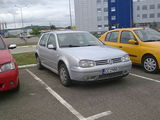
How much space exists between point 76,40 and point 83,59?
4.52 feet

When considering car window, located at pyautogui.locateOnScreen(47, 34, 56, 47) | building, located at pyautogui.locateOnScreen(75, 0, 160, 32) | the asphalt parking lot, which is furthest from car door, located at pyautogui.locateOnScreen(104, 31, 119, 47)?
building, located at pyautogui.locateOnScreen(75, 0, 160, 32)

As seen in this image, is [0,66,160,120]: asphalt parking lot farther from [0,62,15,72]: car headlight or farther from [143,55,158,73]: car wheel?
[0,62,15,72]: car headlight

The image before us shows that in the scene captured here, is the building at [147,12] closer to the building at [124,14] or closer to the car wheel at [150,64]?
the building at [124,14]

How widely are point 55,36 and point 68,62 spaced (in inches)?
55.7

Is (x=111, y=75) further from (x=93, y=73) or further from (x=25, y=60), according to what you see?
(x=25, y=60)

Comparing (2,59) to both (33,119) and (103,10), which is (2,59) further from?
(103,10)

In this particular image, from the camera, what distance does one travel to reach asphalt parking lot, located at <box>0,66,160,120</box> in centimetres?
345

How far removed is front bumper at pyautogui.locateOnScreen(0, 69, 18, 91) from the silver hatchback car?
135cm

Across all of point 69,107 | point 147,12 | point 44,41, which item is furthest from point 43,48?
point 147,12

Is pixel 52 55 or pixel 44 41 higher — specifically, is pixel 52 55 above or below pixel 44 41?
below

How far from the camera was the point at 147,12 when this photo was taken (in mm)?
67562

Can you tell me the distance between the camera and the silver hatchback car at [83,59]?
454cm

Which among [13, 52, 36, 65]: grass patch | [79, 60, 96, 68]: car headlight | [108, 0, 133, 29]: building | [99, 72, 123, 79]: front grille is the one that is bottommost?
[13, 52, 36, 65]: grass patch

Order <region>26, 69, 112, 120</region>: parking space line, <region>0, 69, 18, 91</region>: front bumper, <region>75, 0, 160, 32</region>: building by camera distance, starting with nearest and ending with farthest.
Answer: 1. <region>26, 69, 112, 120</region>: parking space line
2. <region>0, 69, 18, 91</region>: front bumper
3. <region>75, 0, 160, 32</region>: building
